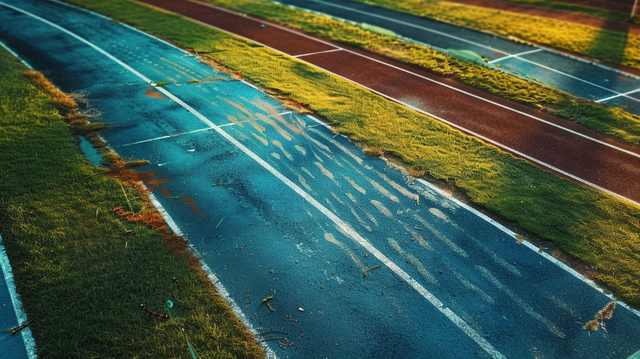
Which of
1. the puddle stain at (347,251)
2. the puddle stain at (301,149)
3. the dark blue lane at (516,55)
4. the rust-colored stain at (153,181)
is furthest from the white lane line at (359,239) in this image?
the dark blue lane at (516,55)

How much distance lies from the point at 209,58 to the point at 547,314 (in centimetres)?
1381

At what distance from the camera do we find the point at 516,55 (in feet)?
55.9

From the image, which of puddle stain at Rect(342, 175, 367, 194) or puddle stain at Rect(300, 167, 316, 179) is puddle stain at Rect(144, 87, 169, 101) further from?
puddle stain at Rect(342, 175, 367, 194)

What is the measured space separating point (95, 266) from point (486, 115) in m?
10.5

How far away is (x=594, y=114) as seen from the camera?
12.1 metres

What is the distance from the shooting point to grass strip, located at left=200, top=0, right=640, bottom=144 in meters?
11.8

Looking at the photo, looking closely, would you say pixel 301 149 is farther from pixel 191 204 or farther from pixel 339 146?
pixel 191 204

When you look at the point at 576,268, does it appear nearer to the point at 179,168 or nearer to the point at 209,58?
the point at 179,168

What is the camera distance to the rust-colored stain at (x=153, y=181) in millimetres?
8579

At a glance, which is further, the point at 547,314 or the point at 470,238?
the point at 470,238

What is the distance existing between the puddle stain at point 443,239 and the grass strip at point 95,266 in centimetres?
371

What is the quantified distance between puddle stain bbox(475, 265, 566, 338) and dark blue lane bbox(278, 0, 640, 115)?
9.42m

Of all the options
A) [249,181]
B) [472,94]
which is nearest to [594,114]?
[472,94]

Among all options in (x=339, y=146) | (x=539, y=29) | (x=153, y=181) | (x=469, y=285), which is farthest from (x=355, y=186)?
(x=539, y=29)
